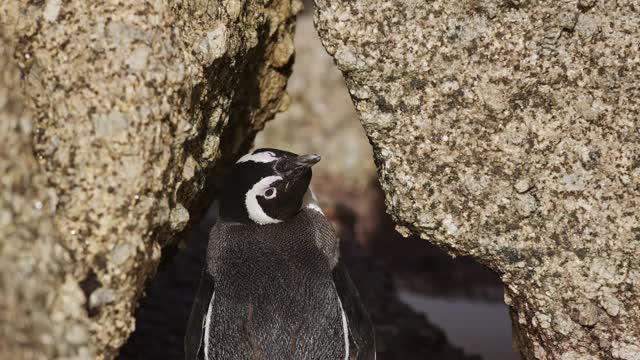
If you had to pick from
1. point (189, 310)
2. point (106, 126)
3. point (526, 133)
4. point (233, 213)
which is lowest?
point (189, 310)

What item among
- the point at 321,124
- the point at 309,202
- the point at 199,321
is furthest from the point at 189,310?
the point at 321,124

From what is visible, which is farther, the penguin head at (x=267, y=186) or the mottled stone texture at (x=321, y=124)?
the mottled stone texture at (x=321, y=124)

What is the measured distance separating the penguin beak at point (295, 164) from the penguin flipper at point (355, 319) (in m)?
0.27

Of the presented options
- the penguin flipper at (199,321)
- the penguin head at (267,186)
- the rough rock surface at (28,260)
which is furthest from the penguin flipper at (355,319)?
the rough rock surface at (28,260)

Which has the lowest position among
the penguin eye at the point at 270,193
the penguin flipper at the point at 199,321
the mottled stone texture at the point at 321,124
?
the penguin flipper at the point at 199,321

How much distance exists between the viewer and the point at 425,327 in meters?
3.26

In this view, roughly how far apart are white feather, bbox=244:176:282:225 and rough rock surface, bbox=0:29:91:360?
0.81 metres

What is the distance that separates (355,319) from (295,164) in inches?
16.6

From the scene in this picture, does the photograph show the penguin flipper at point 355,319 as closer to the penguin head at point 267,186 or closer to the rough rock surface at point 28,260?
the penguin head at point 267,186

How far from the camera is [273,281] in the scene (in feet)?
7.50

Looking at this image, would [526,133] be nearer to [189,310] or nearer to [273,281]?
[273,281]

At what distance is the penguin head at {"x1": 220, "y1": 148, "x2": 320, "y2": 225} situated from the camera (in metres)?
2.43

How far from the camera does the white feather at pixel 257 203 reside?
245 cm

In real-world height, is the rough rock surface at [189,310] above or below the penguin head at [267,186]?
below
